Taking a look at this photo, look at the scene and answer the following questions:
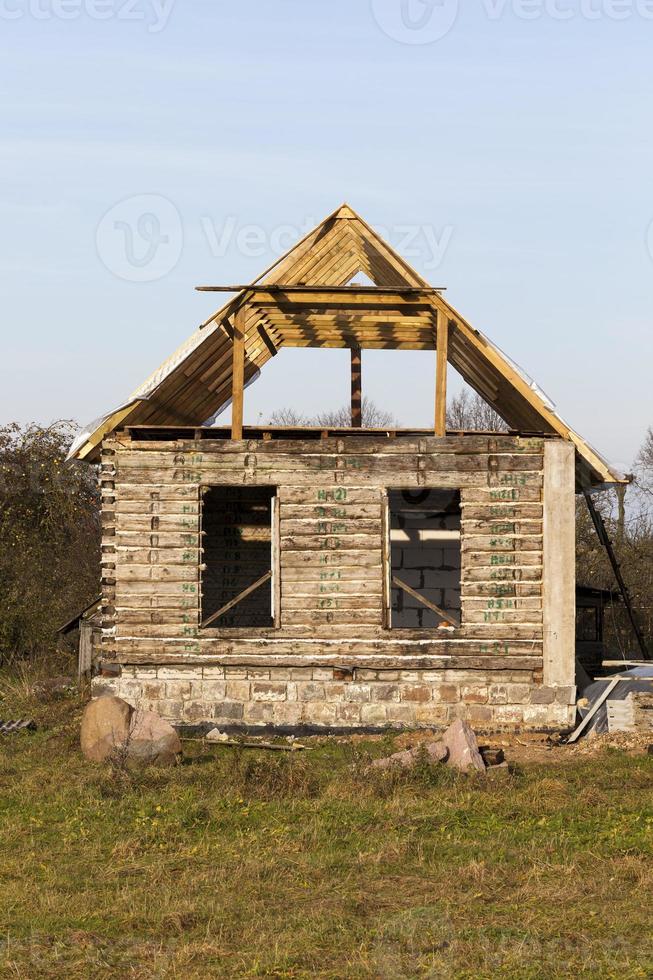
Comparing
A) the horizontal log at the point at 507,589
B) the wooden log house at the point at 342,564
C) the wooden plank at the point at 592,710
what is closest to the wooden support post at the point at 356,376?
the wooden log house at the point at 342,564

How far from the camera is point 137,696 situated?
14.8m

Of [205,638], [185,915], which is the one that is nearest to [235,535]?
[205,638]

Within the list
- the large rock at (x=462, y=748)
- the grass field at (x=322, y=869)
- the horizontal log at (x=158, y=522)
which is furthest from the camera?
the horizontal log at (x=158, y=522)

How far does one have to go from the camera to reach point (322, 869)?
349 inches

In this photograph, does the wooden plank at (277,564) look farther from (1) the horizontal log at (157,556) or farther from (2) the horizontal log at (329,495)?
(1) the horizontal log at (157,556)

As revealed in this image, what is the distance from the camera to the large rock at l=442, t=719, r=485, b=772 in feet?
40.1

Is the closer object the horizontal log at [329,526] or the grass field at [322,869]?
the grass field at [322,869]

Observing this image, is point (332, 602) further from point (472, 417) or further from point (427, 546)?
point (472, 417)

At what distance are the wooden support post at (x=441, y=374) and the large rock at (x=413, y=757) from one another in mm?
3990

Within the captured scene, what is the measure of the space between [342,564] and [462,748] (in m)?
3.07

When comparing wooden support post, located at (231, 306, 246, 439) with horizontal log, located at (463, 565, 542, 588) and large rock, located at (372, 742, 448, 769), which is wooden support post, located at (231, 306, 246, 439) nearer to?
horizontal log, located at (463, 565, 542, 588)

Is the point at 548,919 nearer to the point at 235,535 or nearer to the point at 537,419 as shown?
the point at 537,419

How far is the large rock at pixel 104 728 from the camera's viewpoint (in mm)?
12625

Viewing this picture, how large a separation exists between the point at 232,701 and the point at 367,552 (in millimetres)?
2459
